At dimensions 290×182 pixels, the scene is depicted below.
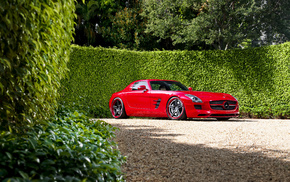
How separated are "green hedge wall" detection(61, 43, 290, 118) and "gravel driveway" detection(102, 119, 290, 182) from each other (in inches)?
179

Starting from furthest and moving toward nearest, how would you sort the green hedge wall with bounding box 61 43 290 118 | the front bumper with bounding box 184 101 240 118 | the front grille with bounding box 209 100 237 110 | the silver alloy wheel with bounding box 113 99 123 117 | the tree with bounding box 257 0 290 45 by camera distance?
the tree with bounding box 257 0 290 45 → the green hedge wall with bounding box 61 43 290 118 → the silver alloy wheel with bounding box 113 99 123 117 → the front grille with bounding box 209 100 237 110 → the front bumper with bounding box 184 101 240 118

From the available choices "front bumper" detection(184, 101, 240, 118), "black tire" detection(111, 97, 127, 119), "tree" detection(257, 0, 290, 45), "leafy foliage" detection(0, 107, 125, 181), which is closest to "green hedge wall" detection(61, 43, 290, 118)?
"black tire" detection(111, 97, 127, 119)

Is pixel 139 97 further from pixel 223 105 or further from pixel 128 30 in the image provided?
pixel 128 30

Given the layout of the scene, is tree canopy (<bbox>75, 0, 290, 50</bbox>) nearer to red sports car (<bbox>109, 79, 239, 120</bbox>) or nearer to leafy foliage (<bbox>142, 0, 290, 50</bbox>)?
leafy foliage (<bbox>142, 0, 290, 50</bbox>)

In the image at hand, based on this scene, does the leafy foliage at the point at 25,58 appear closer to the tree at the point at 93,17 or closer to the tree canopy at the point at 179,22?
the tree canopy at the point at 179,22

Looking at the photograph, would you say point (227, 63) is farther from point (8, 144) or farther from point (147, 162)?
point (8, 144)

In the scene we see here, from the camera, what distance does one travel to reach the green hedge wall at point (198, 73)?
11.8m

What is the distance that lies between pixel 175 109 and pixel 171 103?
0.74 feet

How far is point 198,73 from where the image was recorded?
1337cm

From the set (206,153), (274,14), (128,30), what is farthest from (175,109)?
(274,14)

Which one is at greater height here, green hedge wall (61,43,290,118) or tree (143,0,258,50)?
tree (143,0,258,50)

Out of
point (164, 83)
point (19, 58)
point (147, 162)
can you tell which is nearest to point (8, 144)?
point (19, 58)

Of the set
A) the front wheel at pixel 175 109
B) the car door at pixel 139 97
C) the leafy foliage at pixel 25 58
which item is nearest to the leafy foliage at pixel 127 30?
the car door at pixel 139 97

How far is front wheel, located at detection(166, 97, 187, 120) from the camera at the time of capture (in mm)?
9580
